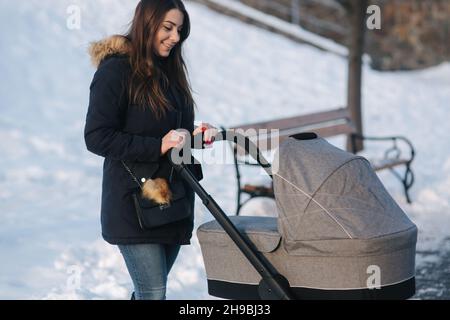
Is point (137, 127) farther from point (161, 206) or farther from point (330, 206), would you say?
point (330, 206)

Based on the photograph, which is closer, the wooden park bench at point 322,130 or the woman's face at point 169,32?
the woman's face at point 169,32

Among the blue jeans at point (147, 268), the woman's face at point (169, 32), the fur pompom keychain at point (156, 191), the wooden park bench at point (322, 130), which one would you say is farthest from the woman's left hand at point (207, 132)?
the wooden park bench at point (322, 130)

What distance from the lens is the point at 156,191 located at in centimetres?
385

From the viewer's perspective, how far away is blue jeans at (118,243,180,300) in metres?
3.88

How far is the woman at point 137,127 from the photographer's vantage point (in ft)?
12.5

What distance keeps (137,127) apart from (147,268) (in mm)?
628

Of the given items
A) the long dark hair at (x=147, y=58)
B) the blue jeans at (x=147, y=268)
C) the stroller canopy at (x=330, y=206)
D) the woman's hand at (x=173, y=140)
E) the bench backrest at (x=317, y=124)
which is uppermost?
the bench backrest at (x=317, y=124)

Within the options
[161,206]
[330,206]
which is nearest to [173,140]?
[161,206]

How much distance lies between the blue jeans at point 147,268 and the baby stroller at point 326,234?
36 centimetres

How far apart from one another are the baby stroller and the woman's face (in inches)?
23.1

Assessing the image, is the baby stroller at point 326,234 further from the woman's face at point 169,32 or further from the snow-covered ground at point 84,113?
the snow-covered ground at point 84,113

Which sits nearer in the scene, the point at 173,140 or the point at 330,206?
the point at 330,206

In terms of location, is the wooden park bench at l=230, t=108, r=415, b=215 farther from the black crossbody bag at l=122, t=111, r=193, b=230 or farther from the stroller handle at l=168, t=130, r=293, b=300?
the stroller handle at l=168, t=130, r=293, b=300

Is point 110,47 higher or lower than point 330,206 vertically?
higher
